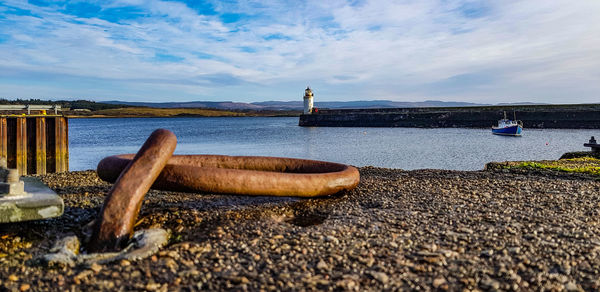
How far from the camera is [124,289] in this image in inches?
129

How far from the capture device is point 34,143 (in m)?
12.5

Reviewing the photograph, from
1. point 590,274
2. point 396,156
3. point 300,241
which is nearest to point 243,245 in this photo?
point 300,241

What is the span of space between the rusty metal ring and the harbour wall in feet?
194

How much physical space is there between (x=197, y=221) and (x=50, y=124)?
973 centimetres

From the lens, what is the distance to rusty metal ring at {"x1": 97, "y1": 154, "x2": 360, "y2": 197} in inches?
196

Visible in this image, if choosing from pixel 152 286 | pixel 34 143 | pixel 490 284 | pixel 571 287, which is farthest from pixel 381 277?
pixel 34 143

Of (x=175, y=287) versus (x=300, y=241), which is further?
Answer: (x=300, y=241)

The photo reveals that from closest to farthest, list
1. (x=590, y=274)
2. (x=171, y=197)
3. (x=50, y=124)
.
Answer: (x=590, y=274) < (x=171, y=197) < (x=50, y=124)

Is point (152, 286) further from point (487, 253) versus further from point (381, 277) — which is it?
point (487, 253)

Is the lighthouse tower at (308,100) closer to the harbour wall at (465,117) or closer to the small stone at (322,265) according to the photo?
the harbour wall at (465,117)

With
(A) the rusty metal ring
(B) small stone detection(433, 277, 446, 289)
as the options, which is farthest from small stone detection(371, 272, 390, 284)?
(A) the rusty metal ring

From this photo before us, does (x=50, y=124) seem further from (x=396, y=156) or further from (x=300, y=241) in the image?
(x=396, y=156)

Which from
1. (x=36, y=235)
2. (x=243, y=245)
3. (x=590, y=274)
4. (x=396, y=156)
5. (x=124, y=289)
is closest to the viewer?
(x=124, y=289)

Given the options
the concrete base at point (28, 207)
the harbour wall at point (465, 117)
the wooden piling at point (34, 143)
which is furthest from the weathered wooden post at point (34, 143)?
the harbour wall at point (465, 117)
